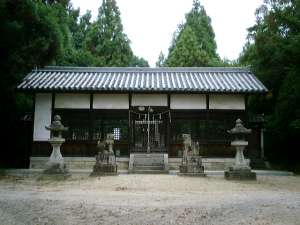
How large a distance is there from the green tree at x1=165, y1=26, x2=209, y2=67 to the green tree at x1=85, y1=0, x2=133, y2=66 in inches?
216

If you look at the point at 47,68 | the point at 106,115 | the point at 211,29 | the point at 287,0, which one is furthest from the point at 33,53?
the point at 211,29

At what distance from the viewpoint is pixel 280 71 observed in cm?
2028

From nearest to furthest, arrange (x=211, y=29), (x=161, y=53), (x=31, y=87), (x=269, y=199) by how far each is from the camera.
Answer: (x=269, y=199) → (x=31, y=87) → (x=211, y=29) → (x=161, y=53)

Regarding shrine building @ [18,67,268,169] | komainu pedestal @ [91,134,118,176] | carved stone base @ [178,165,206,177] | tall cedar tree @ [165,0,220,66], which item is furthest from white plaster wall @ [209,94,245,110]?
tall cedar tree @ [165,0,220,66]

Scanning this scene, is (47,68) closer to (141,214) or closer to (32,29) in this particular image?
(32,29)

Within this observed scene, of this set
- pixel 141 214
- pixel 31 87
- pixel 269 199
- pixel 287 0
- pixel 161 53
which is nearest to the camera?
pixel 141 214

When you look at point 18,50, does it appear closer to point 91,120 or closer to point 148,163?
point 91,120

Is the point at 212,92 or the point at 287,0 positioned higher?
the point at 287,0

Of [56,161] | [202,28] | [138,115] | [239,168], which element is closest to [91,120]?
[138,115]

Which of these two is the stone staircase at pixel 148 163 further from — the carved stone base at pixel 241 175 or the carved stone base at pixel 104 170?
the carved stone base at pixel 241 175

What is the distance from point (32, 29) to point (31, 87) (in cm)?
319

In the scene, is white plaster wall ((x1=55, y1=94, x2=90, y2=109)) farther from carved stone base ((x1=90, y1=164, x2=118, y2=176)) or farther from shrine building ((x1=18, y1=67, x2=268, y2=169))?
carved stone base ((x1=90, y1=164, x2=118, y2=176))

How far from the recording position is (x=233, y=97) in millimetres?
20797

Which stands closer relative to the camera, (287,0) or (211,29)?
(287,0)
